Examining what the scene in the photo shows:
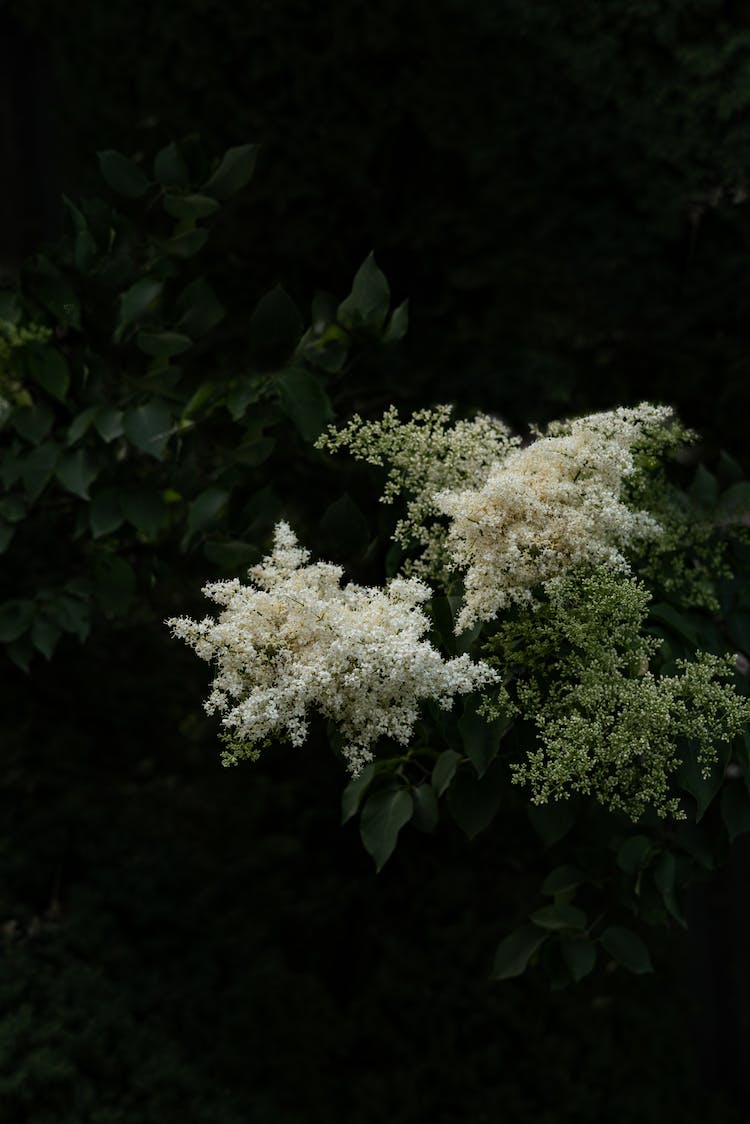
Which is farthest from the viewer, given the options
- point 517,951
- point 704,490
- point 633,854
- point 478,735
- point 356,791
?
point 704,490

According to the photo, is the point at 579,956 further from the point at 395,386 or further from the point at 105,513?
the point at 395,386

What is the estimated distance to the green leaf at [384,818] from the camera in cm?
169

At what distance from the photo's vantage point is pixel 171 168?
7.48ft

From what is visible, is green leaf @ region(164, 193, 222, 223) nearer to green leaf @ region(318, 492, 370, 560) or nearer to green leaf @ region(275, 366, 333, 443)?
green leaf @ region(275, 366, 333, 443)

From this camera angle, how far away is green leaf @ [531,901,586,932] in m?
2.00

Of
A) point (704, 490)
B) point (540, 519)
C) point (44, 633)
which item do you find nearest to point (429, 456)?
point (540, 519)

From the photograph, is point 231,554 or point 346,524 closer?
point 346,524

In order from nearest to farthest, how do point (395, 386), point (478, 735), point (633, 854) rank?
point (478, 735), point (633, 854), point (395, 386)

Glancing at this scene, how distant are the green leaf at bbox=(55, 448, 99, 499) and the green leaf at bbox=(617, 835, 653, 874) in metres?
1.08

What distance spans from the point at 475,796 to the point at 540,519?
0.45 m

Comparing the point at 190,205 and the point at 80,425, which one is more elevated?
the point at 190,205

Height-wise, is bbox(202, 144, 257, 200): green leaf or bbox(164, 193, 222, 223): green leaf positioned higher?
bbox(202, 144, 257, 200): green leaf

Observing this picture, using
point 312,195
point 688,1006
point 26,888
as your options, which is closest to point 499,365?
point 312,195

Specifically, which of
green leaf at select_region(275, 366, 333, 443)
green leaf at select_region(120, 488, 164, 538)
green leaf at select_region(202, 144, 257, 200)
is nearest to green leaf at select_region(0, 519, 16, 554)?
green leaf at select_region(120, 488, 164, 538)
